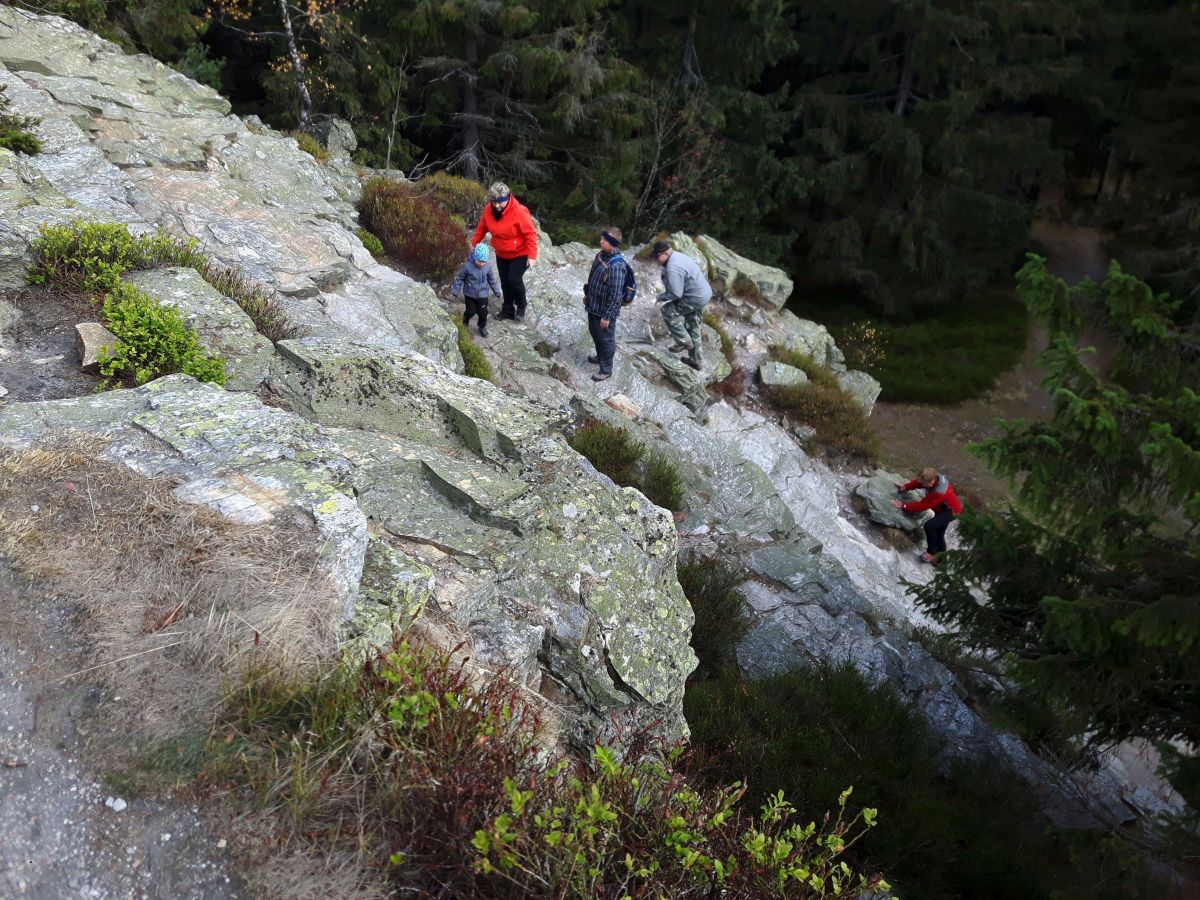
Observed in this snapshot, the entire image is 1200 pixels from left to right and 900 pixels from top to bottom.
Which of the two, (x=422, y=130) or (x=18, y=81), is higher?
(x=18, y=81)

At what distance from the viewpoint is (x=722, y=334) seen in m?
14.2

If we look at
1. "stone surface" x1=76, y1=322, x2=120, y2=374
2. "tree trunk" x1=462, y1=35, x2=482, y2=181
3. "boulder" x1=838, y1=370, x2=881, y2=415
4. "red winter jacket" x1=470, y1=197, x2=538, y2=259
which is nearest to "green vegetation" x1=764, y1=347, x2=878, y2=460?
"boulder" x1=838, y1=370, x2=881, y2=415

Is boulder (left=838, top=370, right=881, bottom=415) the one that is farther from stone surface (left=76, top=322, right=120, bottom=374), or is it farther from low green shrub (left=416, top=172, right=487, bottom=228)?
stone surface (left=76, top=322, right=120, bottom=374)

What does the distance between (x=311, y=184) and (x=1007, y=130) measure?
1722 centimetres

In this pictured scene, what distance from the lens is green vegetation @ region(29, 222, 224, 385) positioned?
5500 mm

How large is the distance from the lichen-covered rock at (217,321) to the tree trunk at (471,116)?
34.1 feet

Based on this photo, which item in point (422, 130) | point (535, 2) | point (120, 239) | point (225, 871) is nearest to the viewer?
point (225, 871)

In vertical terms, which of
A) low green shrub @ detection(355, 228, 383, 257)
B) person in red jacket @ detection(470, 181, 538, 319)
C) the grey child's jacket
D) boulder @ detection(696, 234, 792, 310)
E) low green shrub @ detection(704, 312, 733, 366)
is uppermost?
person in red jacket @ detection(470, 181, 538, 319)

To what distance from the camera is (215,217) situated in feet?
31.0

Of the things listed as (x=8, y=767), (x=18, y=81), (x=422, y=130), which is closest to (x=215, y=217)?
(x=18, y=81)

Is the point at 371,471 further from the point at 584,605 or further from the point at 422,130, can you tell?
the point at 422,130

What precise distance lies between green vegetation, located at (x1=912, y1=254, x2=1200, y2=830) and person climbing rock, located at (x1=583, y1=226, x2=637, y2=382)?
16.2ft

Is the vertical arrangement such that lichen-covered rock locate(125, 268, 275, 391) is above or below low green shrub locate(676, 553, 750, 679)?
above

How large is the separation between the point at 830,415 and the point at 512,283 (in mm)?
5988
